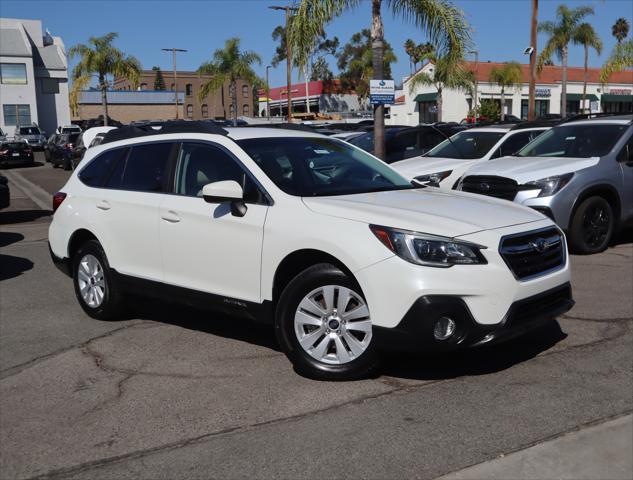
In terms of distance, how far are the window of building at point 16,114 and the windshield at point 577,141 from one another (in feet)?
181

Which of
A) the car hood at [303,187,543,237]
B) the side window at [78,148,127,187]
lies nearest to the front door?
the car hood at [303,187,543,237]

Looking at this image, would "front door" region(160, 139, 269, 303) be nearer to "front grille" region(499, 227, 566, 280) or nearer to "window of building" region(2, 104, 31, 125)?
"front grille" region(499, 227, 566, 280)

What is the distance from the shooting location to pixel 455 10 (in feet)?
47.8

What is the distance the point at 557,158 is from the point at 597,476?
22.3 feet

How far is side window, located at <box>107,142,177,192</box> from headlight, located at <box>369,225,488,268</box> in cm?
232

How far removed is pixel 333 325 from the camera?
4.76 meters

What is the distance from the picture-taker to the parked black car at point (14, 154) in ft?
105

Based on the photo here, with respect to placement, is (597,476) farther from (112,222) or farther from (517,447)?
(112,222)

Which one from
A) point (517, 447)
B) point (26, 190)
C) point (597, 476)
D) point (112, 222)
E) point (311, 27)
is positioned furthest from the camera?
point (26, 190)

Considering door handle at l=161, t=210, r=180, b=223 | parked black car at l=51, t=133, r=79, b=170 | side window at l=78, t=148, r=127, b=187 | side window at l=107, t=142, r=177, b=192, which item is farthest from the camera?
parked black car at l=51, t=133, r=79, b=170

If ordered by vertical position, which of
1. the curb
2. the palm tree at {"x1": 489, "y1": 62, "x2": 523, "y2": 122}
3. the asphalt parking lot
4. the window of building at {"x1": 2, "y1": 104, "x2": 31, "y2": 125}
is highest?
the palm tree at {"x1": 489, "y1": 62, "x2": 523, "y2": 122}

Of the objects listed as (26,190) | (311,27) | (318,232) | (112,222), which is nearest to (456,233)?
(318,232)

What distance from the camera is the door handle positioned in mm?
5616

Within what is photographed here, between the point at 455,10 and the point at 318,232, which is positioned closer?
the point at 318,232
